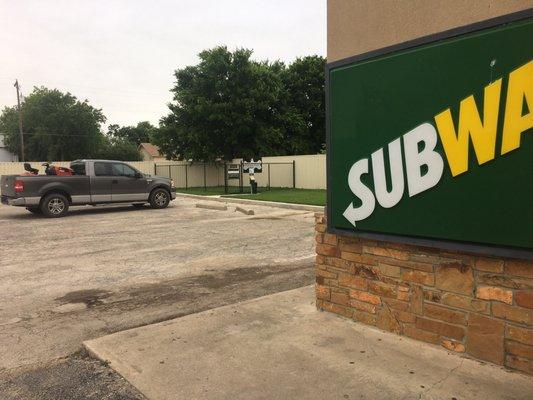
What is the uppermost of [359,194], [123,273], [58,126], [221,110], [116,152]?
[58,126]

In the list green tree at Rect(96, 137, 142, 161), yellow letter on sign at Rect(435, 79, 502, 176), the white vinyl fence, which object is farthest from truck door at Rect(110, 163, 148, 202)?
green tree at Rect(96, 137, 142, 161)

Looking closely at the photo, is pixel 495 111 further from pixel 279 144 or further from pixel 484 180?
pixel 279 144

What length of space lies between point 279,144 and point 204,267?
96.8 feet

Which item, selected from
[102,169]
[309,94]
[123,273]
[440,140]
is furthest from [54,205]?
[309,94]

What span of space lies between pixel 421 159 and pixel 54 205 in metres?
13.8

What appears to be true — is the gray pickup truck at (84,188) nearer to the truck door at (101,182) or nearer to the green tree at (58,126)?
the truck door at (101,182)

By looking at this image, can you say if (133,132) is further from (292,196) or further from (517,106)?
(517,106)

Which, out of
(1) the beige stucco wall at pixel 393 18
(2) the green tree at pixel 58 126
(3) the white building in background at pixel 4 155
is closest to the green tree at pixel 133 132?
(3) the white building in background at pixel 4 155

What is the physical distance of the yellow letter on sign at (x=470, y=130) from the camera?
312 centimetres

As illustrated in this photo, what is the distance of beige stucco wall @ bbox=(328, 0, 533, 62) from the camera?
325cm

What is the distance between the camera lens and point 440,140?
343 cm

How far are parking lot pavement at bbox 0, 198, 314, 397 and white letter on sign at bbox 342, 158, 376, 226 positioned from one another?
6.74 feet

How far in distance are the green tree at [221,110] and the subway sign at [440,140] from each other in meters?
26.9

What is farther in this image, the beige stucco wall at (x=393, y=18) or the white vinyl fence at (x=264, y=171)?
the white vinyl fence at (x=264, y=171)
